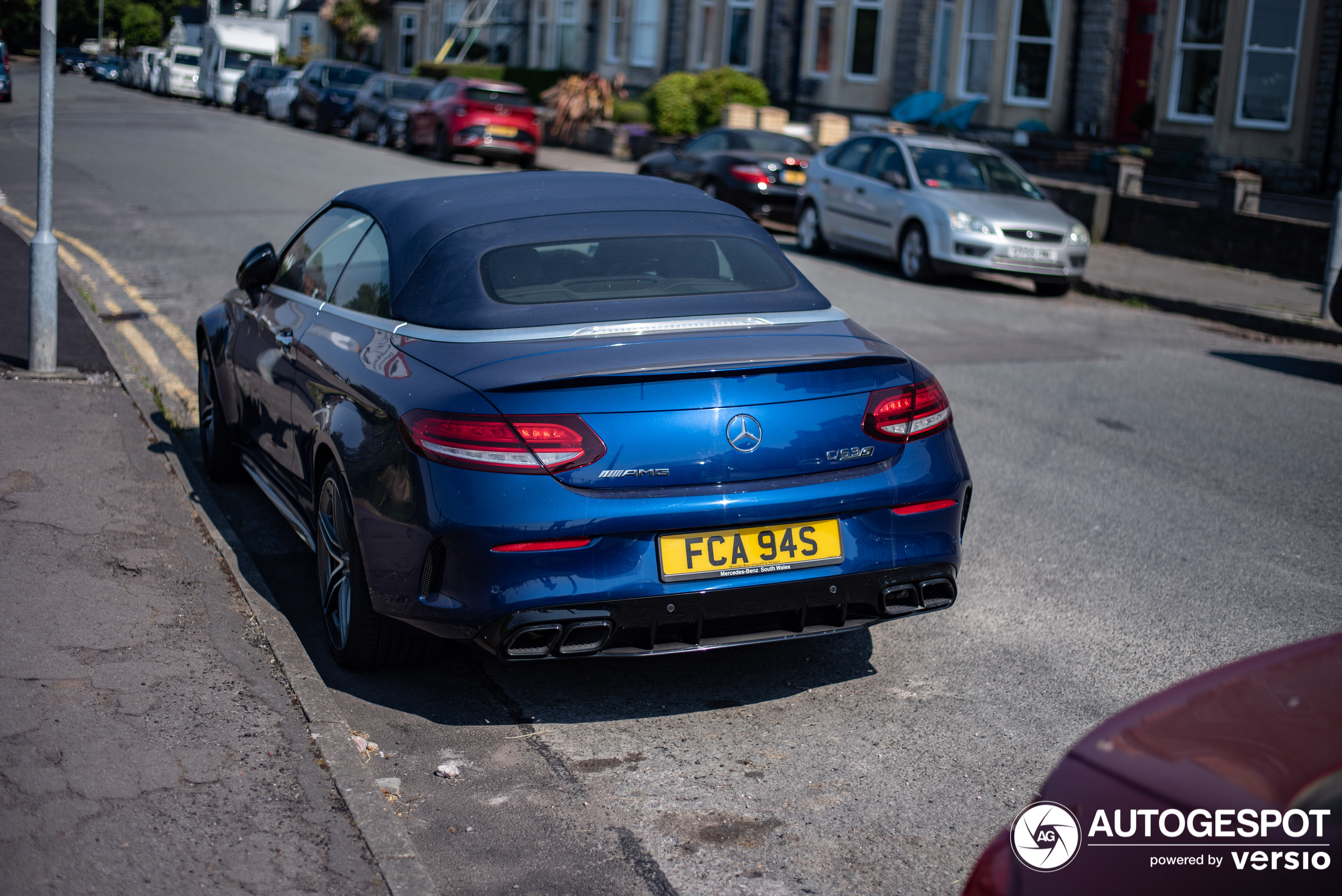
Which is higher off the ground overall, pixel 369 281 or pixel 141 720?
pixel 369 281

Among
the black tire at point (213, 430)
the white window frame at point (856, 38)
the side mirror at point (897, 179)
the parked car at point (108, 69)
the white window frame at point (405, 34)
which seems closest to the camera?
the black tire at point (213, 430)

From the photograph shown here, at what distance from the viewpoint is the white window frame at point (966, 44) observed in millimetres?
27562

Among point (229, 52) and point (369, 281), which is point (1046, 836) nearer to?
point (369, 281)

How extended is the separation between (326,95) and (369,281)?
33.6 meters

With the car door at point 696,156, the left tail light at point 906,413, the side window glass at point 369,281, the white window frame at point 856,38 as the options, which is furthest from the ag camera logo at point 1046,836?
the white window frame at point 856,38

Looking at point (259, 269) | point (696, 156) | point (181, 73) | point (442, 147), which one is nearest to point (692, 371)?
point (259, 269)

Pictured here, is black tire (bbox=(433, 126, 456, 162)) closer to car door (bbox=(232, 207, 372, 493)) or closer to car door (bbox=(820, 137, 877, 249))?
car door (bbox=(820, 137, 877, 249))

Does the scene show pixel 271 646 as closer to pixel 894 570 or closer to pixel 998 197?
pixel 894 570

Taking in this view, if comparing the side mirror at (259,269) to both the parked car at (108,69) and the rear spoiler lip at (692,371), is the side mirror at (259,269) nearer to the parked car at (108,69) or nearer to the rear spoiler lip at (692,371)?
the rear spoiler lip at (692,371)

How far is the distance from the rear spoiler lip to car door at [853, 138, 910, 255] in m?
11.7

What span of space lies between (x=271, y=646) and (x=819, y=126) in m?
24.7

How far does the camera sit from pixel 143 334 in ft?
33.3

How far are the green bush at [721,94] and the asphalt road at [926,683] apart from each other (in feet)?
72.3

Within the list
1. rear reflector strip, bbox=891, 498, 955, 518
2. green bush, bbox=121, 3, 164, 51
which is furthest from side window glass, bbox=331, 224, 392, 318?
green bush, bbox=121, 3, 164, 51
